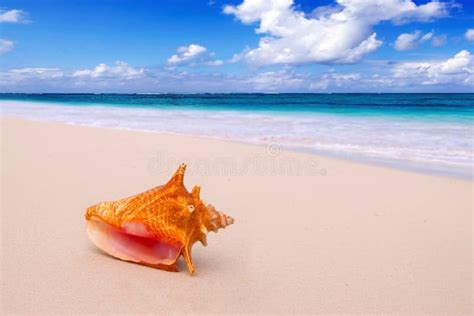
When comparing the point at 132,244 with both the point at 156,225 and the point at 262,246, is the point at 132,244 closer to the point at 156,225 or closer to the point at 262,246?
the point at 156,225

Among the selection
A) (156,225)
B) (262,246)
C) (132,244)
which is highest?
(156,225)

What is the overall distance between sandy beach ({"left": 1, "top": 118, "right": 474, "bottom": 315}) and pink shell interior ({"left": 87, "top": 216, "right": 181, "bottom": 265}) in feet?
0.17

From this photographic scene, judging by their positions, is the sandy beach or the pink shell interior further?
the pink shell interior

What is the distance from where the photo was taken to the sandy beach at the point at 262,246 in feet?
5.91

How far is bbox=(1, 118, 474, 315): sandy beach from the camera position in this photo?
1802mm

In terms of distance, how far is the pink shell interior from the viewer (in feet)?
6.43

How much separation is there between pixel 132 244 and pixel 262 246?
0.74m

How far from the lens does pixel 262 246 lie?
2408mm

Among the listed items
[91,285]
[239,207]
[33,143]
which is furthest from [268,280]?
[33,143]

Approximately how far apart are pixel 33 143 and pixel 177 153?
1.90 meters

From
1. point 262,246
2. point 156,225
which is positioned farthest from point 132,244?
point 262,246

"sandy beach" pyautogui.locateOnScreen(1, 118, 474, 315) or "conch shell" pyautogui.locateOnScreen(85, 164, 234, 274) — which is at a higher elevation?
"conch shell" pyautogui.locateOnScreen(85, 164, 234, 274)

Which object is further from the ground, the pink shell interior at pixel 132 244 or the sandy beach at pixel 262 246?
the pink shell interior at pixel 132 244

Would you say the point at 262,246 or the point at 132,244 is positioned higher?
the point at 132,244
